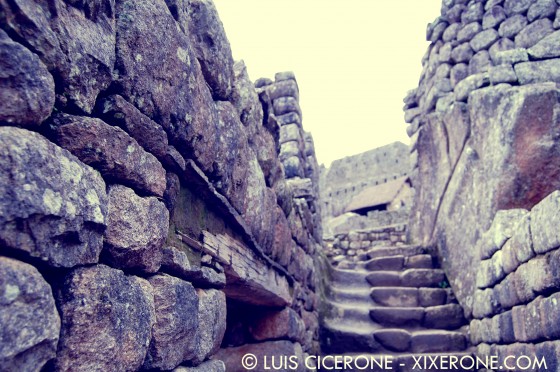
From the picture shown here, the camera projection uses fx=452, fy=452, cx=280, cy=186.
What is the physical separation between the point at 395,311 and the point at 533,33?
5.39m

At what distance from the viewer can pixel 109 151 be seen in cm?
165

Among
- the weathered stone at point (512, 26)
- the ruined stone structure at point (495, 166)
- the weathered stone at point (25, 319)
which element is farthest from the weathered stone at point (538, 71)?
the weathered stone at point (25, 319)

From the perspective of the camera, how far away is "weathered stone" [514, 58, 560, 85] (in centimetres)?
655

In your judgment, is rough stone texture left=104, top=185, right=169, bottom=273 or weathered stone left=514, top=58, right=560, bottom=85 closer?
rough stone texture left=104, top=185, right=169, bottom=273

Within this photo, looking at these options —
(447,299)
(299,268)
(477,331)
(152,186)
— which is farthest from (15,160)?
(447,299)

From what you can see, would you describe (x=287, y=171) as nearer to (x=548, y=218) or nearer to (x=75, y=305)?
(x=548, y=218)

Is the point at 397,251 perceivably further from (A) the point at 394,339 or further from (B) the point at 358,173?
(B) the point at 358,173

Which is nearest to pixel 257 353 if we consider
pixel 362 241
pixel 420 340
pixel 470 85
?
pixel 420 340

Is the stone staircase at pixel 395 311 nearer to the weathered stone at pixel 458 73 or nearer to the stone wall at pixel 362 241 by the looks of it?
the stone wall at pixel 362 241

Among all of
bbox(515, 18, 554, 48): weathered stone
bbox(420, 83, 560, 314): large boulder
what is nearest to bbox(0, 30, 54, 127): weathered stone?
bbox(420, 83, 560, 314): large boulder

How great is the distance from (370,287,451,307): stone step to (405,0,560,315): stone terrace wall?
30cm

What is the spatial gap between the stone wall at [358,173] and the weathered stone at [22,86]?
23165mm

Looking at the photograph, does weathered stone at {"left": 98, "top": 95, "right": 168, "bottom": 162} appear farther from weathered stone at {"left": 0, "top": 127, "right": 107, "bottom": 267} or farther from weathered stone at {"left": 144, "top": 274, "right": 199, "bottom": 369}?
weathered stone at {"left": 144, "top": 274, "right": 199, "bottom": 369}

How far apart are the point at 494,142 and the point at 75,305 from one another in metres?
6.00
